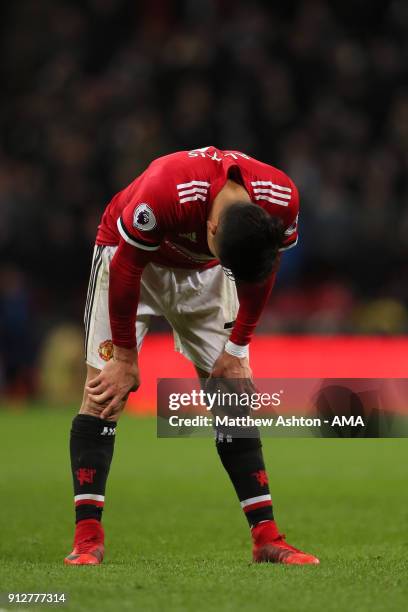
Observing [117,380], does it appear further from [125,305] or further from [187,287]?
[187,287]

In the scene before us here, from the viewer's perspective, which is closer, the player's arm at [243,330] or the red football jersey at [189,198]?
the red football jersey at [189,198]

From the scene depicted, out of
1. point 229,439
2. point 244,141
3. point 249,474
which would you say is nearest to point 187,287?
point 229,439

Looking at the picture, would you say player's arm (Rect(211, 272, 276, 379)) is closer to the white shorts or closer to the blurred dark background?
the white shorts

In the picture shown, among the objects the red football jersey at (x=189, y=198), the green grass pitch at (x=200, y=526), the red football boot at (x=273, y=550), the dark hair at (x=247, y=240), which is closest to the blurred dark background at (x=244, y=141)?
the green grass pitch at (x=200, y=526)

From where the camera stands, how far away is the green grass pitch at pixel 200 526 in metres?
3.50

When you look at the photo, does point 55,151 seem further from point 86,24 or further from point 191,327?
point 191,327

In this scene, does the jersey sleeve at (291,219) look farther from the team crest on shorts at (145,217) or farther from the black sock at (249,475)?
the black sock at (249,475)

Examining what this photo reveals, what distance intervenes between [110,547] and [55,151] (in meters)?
9.45

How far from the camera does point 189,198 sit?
159 inches

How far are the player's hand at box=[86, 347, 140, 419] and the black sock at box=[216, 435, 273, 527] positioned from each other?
539mm

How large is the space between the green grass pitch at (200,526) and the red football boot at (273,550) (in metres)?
0.09

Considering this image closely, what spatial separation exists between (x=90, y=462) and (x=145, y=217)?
1052mm

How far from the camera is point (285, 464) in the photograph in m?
8.22

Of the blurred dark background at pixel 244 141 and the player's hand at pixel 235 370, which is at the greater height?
the blurred dark background at pixel 244 141
